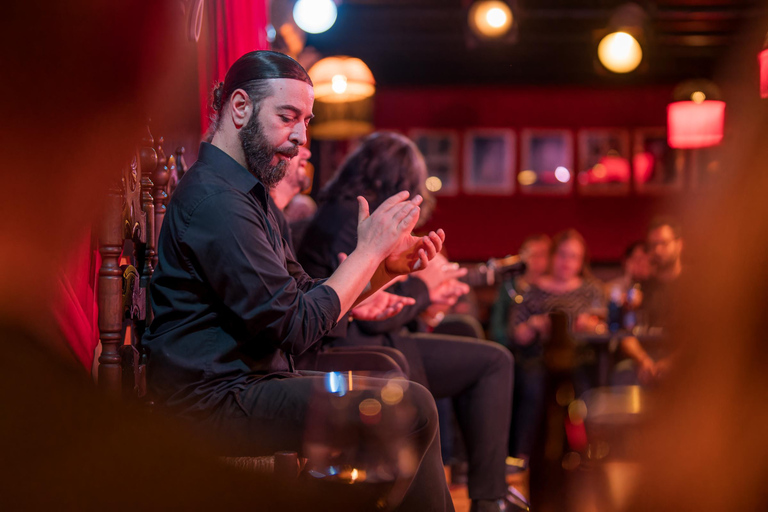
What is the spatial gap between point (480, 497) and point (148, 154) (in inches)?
49.2

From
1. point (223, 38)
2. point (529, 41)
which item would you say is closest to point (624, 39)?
point (529, 41)

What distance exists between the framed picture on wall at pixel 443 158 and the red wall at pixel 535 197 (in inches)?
3.9

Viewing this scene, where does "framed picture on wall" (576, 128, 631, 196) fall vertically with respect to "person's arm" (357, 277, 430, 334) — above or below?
above

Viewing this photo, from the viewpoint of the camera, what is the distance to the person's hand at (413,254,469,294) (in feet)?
6.70

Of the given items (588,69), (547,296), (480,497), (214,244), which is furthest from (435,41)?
(214,244)

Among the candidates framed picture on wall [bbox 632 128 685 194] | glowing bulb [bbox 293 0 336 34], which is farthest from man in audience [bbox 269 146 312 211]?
framed picture on wall [bbox 632 128 685 194]

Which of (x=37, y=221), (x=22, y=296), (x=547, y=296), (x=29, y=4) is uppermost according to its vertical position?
(x=29, y=4)

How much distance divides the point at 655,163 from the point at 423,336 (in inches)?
312

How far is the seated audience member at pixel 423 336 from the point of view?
1956 millimetres

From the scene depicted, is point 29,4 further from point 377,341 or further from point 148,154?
point 377,341

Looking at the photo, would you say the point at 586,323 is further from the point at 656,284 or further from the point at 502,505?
the point at 502,505

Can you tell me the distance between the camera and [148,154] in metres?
1.47

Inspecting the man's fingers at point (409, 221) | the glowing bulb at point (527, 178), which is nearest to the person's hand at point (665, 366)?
the man's fingers at point (409, 221)

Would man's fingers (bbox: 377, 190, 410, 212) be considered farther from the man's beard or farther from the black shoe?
the black shoe
